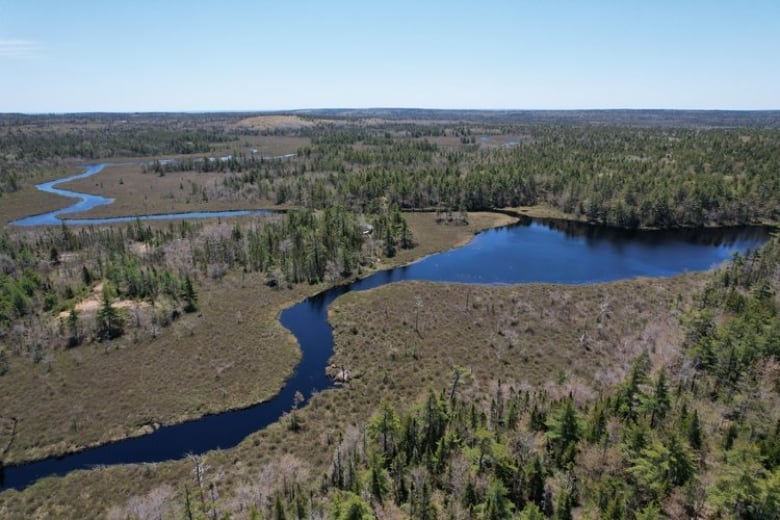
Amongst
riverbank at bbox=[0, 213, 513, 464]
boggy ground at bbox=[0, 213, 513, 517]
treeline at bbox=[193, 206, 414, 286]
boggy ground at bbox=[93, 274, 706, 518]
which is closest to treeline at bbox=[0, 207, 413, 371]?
treeline at bbox=[193, 206, 414, 286]

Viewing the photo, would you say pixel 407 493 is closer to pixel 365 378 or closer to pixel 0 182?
pixel 365 378

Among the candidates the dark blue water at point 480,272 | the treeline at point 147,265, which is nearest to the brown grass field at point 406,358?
the dark blue water at point 480,272

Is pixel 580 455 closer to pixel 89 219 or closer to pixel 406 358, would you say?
pixel 406 358

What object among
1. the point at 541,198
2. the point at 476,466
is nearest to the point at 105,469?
the point at 476,466

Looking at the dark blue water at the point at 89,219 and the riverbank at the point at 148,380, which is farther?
the dark blue water at the point at 89,219

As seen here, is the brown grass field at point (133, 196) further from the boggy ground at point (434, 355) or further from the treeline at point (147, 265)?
the boggy ground at point (434, 355)

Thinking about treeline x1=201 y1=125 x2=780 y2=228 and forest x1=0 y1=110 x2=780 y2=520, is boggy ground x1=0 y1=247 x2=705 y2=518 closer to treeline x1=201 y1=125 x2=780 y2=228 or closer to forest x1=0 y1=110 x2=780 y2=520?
forest x1=0 y1=110 x2=780 y2=520

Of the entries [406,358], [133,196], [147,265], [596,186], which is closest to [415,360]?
[406,358]
